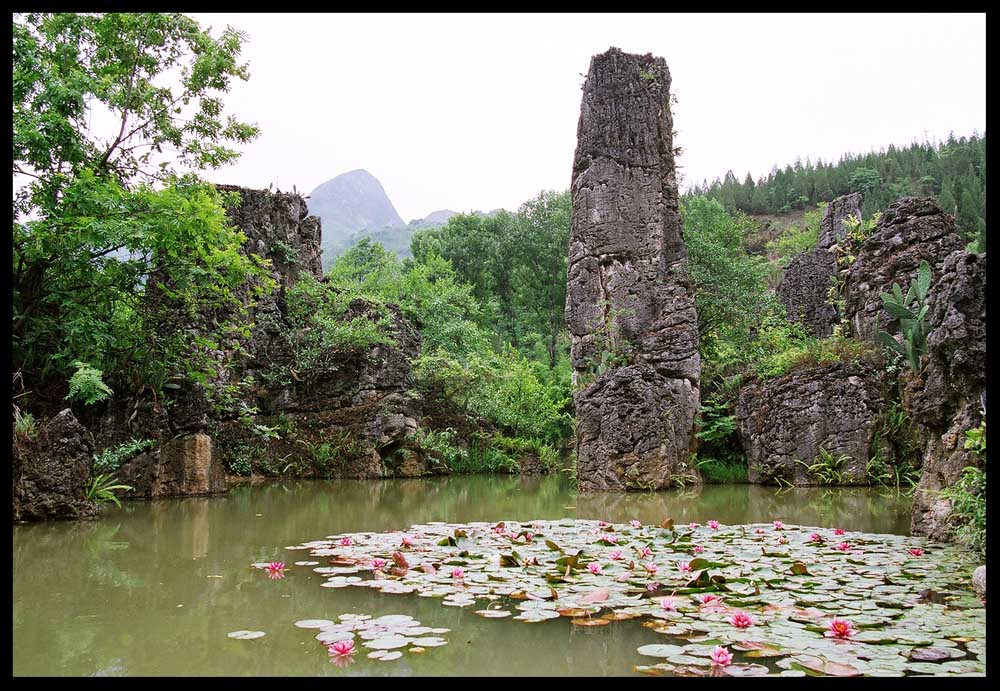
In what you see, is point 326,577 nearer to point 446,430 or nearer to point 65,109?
point 65,109

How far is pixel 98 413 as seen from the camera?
948 centimetres

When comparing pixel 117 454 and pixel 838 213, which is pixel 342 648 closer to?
pixel 117 454

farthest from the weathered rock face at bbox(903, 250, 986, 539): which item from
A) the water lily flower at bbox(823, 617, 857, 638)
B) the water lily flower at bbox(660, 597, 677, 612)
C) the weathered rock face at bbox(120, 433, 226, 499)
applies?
the weathered rock face at bbox(120, 433, 226, 499)

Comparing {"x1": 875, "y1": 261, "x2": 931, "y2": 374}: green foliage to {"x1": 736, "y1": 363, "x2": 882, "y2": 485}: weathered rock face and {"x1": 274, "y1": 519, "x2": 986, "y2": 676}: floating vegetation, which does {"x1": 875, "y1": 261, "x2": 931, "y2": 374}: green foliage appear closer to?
{"x1": 736, "y1": 363, "x2": 882, "y2": 485}: weathered rock face

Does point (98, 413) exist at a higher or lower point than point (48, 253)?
lower

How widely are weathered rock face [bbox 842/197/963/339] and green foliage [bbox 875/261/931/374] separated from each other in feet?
4.72

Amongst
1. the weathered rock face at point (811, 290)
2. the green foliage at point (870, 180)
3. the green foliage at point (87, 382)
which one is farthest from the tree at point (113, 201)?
the green foliage at point (870, 180)

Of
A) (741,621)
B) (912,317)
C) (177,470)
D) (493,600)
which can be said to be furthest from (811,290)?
(741,621)

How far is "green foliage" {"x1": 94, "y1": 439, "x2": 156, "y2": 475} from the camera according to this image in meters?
8.53

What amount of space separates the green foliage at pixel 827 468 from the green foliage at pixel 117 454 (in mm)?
8835

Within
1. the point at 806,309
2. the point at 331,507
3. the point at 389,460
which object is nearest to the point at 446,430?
the point at 389,460

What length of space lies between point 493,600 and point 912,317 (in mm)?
6880

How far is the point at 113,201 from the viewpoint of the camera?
25.5 ft

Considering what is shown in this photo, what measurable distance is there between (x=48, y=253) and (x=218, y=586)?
550 cm
